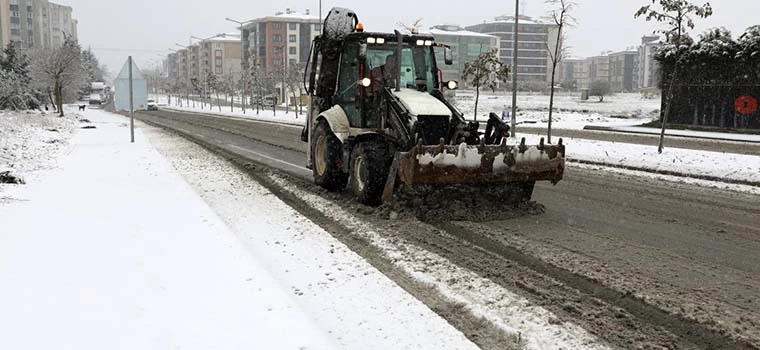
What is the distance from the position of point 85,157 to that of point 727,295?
48.0 ft

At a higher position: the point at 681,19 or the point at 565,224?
the point at 681,19

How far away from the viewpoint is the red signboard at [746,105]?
28.7 m

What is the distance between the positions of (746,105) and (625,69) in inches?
6302

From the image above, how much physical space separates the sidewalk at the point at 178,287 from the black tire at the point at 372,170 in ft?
4.02

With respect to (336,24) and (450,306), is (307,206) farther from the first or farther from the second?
(450,306)

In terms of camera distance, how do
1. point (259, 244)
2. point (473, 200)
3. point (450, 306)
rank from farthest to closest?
point (473, 200) → point (259, 244) → point (450, 306)

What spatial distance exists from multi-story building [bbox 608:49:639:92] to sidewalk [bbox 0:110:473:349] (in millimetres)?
181681

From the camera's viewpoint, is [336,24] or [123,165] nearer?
[336,24]

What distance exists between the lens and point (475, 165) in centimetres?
840

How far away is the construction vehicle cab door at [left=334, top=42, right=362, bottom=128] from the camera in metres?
10.2

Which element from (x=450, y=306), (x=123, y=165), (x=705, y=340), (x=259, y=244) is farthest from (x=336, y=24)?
(x=705, y=340)

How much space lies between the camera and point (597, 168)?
15258 millimetres

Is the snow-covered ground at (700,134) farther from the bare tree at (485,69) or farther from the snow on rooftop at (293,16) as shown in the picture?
the snow on rooftop at (293,16)

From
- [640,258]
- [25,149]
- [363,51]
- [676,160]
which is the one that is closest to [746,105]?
[676,160]
